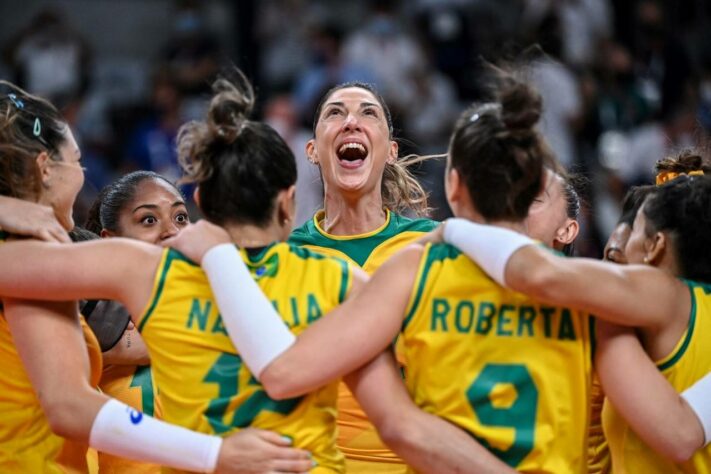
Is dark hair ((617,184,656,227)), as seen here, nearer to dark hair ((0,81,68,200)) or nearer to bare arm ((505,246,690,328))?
bare arm ((505,246,690,328))

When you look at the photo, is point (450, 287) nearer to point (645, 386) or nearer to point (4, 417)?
point (645, 386)

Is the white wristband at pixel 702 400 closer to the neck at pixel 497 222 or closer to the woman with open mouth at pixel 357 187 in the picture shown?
the neck at pixel 497 222

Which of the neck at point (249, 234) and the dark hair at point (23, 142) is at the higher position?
the dark hair at point (23, 142)

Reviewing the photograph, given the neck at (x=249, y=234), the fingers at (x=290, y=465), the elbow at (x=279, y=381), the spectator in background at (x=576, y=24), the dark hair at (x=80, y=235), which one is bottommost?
the fingers at (x=290, y=465)

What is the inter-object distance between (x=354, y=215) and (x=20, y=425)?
1.89m

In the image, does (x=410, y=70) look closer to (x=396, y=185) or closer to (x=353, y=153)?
(x=396, y=185)

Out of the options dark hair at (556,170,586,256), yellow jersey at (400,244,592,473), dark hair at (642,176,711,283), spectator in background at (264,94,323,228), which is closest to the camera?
yellow jersey at (400,244,592,473)

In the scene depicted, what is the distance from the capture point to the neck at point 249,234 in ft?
10.1

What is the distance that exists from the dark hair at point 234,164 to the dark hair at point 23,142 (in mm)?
583

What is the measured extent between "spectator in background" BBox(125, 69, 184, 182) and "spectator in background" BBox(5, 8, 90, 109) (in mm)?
824

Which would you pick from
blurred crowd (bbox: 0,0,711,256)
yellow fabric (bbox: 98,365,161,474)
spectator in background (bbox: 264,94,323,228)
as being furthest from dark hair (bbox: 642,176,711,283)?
blurred crowd (bbox: 0,0,711,256)

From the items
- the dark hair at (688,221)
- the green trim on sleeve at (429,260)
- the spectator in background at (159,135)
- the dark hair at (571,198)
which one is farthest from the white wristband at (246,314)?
the spectator in background at (159,135)

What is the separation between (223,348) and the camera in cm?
298

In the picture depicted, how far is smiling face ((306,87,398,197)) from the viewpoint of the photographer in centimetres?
467
